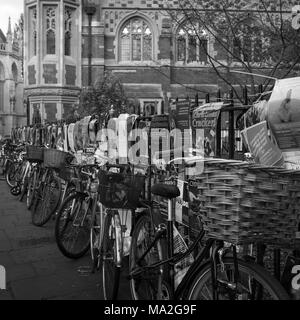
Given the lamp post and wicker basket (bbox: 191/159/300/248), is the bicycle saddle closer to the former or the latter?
wicker basket (bbox: 191/159/300/248)

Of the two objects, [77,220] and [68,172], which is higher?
[68,172]

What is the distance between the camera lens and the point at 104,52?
1952 centimetres

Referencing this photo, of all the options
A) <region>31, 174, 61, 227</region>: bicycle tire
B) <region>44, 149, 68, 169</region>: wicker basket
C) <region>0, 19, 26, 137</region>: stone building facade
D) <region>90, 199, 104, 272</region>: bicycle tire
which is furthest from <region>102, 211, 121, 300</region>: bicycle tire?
Answer: <region>0, 19, 26, 137</region>: stone building facade

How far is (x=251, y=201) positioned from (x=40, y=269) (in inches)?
117

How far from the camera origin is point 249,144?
219cm

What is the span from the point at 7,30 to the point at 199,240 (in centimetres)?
→ 7003

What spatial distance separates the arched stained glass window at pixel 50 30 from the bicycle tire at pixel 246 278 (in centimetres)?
1795

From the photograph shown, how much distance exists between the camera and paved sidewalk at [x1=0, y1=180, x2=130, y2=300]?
3680 mm

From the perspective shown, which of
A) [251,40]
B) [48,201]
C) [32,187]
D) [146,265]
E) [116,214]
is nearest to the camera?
[146,265]

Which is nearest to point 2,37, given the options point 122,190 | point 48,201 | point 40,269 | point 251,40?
point 251,40

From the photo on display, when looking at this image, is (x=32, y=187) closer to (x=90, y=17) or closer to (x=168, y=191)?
(x=168, y=191)

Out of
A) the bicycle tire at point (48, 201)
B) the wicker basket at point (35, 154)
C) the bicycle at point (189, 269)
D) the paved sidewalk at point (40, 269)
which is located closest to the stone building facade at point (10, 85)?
the wicker basket at point (35, 154)

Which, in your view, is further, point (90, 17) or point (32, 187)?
point (90, 17)

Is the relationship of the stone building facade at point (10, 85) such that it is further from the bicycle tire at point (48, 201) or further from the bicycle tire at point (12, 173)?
the bicycle tire at point (48, 201)
